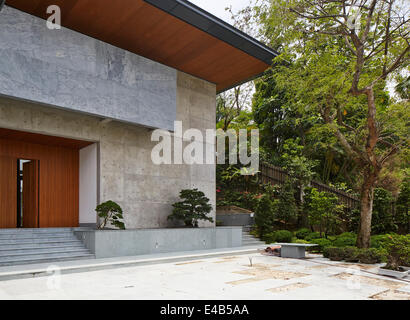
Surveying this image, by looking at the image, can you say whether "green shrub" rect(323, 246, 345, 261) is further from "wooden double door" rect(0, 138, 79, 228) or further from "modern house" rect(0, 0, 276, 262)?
"wooden double door" rect(0, 138, 79, 228)

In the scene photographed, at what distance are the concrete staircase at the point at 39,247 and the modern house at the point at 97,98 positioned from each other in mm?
165

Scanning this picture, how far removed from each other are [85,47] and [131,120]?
268 cm

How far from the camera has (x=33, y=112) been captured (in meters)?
11.3

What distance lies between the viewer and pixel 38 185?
1294 centimetres

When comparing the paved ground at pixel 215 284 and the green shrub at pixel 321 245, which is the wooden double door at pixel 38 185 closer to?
the paved ground at pixel 215 284

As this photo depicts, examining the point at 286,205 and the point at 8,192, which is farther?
the point at 286,205

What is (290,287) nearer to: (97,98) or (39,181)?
(97,98)

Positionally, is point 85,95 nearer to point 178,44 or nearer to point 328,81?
point 178,44

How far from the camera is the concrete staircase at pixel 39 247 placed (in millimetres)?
9461

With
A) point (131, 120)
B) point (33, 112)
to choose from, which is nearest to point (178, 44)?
point (131, 120)

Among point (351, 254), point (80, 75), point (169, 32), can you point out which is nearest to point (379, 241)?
point (351, 254)

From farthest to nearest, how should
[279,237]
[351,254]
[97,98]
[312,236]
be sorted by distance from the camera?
1. [279,237]
2. [312,236]
3. [97,98]
4. [351,254]

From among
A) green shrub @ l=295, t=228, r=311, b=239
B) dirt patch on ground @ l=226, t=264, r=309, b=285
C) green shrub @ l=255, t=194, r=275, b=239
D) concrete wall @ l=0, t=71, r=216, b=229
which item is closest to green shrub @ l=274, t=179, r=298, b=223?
green shrub @ l=255, t=194, r=275, b=239

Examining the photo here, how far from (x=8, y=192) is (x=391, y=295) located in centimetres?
1187
